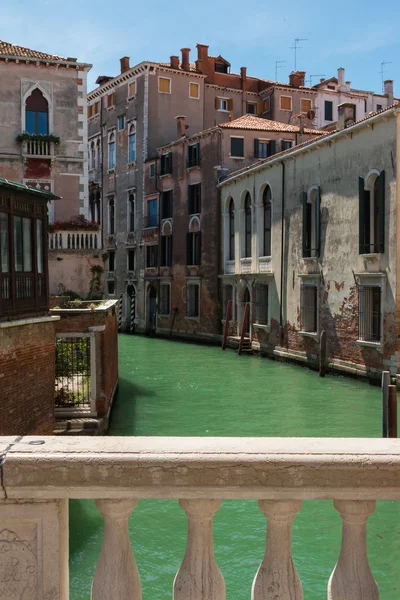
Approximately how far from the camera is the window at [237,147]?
25625 millimetres

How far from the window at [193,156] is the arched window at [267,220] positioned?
16.6ft

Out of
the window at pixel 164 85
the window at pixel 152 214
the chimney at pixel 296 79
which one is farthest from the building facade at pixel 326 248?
the chimney at pixel 296 79

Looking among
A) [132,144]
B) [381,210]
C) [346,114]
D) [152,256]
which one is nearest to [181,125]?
[132,144]

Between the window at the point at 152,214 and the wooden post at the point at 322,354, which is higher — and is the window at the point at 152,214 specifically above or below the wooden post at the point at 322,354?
above

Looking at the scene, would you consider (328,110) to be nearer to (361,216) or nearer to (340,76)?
(340,76)

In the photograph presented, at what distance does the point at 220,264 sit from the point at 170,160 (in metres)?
5.61

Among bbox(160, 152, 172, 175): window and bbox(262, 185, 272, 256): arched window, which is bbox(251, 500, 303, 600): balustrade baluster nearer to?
bbox(262, 185, 272, 256): arched window

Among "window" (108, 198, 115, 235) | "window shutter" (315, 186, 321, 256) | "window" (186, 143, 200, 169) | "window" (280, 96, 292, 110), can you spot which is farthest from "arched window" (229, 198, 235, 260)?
"window" (108, 198, 115, 235)

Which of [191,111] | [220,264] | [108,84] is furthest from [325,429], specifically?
[108,84]

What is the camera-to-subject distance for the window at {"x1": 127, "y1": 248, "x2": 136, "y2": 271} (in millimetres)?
32281

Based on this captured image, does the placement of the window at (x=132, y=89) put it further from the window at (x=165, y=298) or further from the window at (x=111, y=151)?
the window at (x=165, y=298)

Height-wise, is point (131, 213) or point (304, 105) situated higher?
point (304, 105)

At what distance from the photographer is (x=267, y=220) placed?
74.8 ft

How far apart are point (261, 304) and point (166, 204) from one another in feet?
28.1
